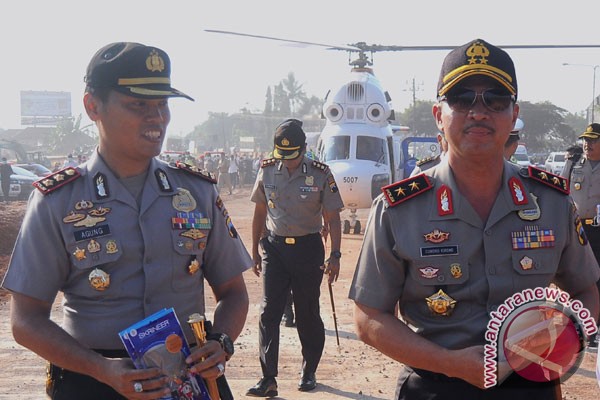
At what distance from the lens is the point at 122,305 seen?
2.88 meters

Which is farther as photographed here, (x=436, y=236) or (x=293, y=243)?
(x=293, y=243)

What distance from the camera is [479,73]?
2682 mm

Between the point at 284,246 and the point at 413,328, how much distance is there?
176 inches

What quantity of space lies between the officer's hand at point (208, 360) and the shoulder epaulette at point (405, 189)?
0.77 m

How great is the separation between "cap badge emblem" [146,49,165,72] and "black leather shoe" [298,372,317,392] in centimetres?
451

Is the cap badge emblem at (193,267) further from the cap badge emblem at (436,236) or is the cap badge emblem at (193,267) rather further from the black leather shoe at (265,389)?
the black leather shoe at (265,389)

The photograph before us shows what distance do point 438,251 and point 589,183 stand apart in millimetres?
6282

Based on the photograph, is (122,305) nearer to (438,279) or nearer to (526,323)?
(438,279)

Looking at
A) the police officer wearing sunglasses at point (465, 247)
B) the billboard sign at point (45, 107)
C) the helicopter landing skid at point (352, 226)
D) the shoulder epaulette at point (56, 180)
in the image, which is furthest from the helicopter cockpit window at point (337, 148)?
the billboard sign at point (45, 107)

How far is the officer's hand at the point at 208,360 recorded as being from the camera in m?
2.67

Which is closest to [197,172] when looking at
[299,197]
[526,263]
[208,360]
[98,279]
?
[98,279]

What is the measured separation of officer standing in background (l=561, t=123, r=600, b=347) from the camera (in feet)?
27.3

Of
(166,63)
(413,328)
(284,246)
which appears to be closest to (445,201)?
(413,328)

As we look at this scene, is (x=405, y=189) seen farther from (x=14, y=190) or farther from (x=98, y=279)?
(x=14, y=190)
